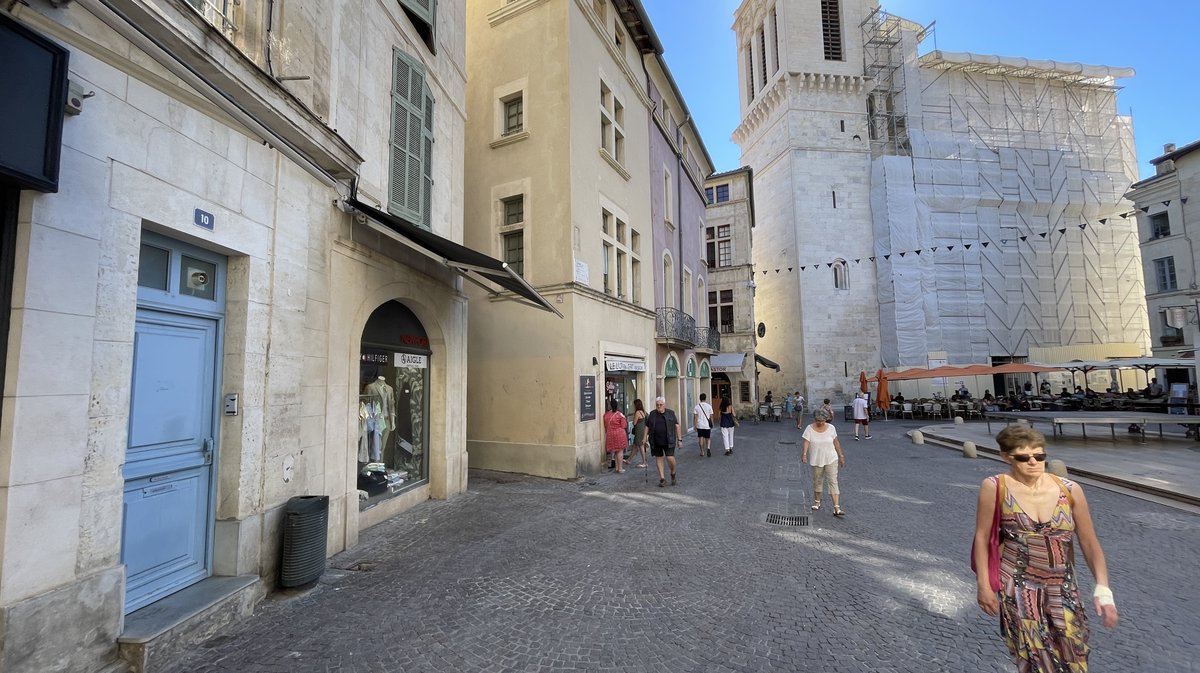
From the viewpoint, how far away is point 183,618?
3.71 m

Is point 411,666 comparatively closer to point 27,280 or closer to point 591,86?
point 27,280

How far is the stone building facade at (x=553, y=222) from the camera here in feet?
36.5

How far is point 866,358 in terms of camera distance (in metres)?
32.8

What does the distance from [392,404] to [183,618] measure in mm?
4078

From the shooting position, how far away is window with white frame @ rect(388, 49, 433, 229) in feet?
24.4

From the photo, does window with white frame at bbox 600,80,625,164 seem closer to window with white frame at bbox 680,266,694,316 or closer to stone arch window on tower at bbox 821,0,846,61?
window with white frame at bbox 680,266,694,316

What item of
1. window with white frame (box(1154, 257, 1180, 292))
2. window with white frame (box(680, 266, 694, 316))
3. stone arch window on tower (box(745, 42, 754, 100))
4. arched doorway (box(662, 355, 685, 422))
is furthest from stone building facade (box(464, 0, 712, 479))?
window with white frame (box(1154, 257, 1180, 292))

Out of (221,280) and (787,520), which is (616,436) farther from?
(221,280)

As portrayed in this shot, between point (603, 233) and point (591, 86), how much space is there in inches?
143

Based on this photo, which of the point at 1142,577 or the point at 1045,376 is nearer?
the point at 1142,577

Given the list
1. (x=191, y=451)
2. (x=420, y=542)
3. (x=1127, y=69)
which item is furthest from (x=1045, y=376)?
(x=191, y=451)

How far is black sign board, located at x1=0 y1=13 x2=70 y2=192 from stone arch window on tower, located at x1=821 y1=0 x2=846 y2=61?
137 ft

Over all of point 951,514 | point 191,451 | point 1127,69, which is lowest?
point 951,514

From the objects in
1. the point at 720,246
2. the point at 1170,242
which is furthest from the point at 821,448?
the point at 1170,242
